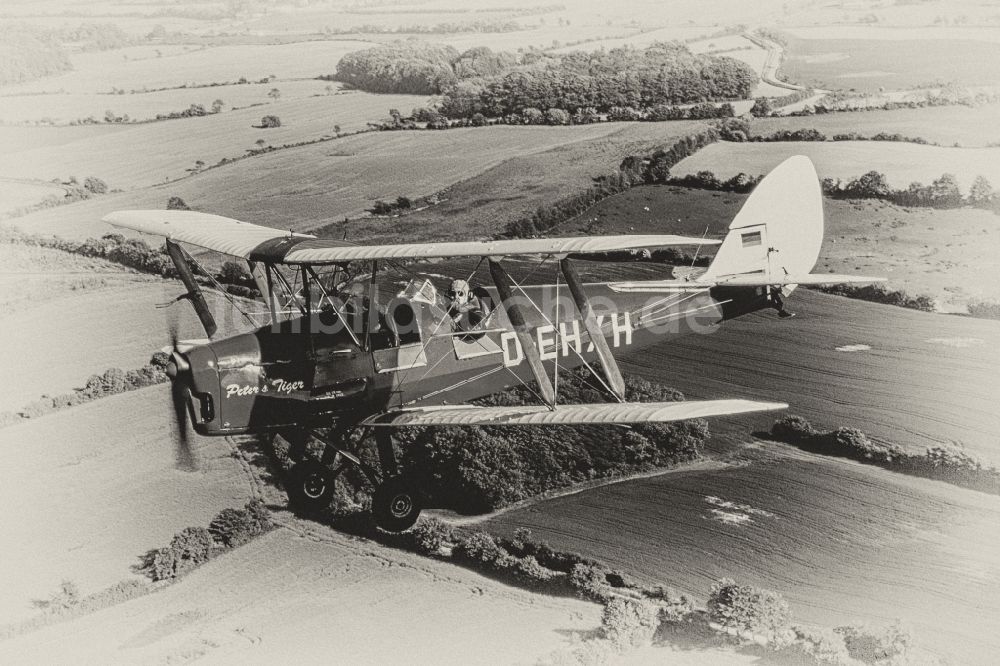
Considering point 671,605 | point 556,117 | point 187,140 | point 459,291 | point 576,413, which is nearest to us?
point 576,413

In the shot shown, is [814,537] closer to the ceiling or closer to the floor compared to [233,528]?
A: closer to the floor

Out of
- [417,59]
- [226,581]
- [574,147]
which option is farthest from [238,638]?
[417,59]

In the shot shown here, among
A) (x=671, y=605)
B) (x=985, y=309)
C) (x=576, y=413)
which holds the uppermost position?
(x=576, y=413)

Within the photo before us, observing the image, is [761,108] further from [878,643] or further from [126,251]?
[878,643]

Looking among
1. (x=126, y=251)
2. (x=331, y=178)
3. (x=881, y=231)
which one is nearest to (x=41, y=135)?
(x=126, y=251)

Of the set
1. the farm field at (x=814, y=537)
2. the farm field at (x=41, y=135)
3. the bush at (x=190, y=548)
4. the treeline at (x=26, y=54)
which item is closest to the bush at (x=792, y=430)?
the farm field at (x=814, y=537)
